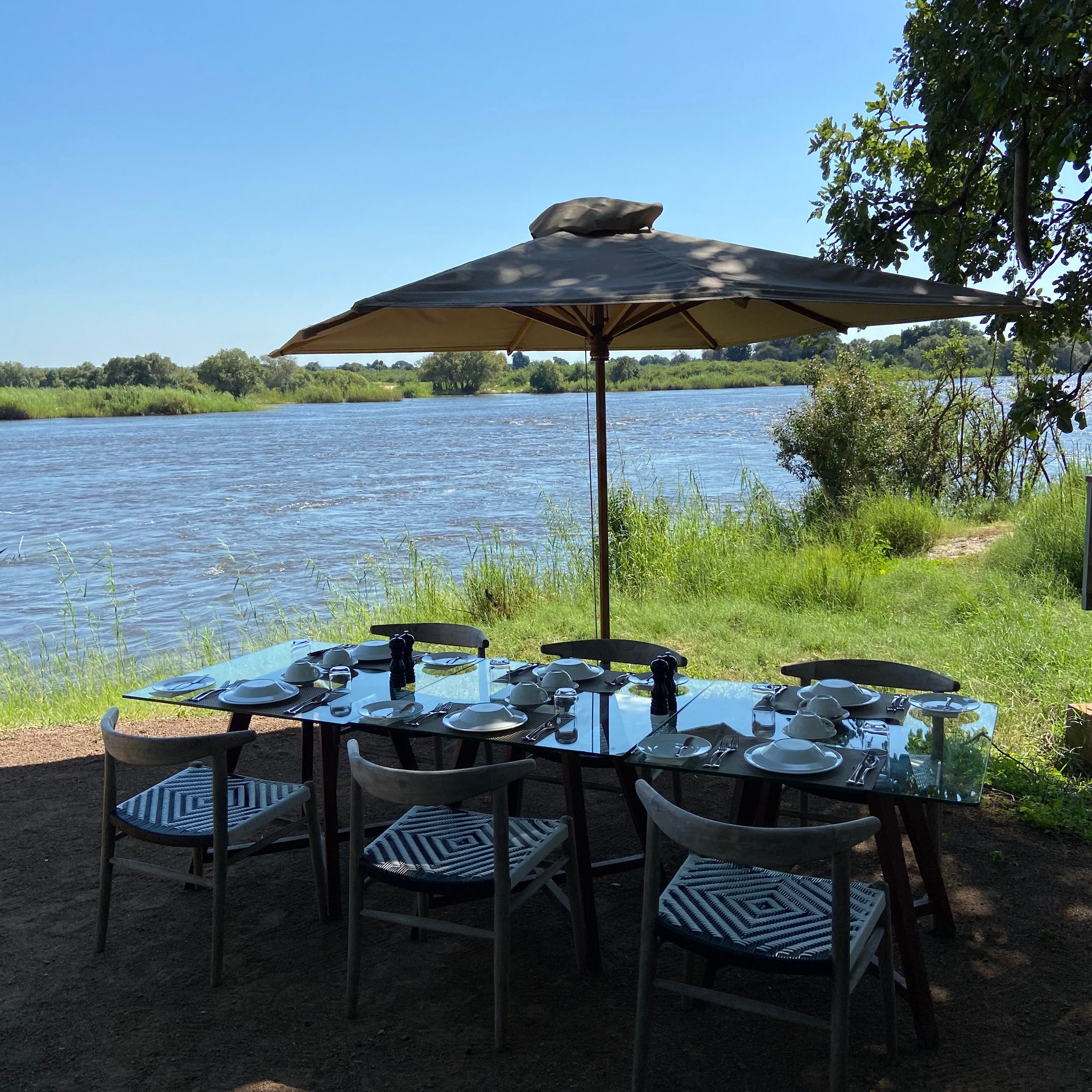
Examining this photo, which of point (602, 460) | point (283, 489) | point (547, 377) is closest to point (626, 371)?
point (547, 377)

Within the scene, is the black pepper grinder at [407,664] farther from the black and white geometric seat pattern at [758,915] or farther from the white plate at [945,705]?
the white plate at [945,705]

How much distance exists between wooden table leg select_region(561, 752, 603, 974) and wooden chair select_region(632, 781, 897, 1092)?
0.39 metres

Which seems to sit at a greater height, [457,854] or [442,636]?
[442,636]

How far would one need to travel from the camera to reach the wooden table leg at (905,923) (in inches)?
95.1

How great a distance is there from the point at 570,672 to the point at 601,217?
1.70 meters

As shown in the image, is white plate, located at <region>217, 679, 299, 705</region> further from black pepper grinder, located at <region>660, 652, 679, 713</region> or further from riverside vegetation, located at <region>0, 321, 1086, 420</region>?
riverside vegetation, located at <region>0, 321, 1086, 420</region>

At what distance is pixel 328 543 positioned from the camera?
48.9 ft

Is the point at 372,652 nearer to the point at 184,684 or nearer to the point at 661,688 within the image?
the point at 184,684

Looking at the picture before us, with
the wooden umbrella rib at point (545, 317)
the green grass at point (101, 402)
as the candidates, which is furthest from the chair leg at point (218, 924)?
the green grass at point (101, 402)

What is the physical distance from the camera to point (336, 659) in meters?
3.67

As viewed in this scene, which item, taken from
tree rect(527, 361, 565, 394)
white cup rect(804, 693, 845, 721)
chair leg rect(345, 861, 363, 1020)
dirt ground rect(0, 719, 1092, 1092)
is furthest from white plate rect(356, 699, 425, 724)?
tree rect(527, 361, 565, 394)

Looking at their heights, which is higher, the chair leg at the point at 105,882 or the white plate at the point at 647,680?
the white plate at the point at 647,680

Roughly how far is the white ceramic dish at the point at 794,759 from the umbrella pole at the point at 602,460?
173cm

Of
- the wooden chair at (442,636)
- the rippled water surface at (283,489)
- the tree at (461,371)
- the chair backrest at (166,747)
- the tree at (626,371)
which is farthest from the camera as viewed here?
the tree at (626,371)
